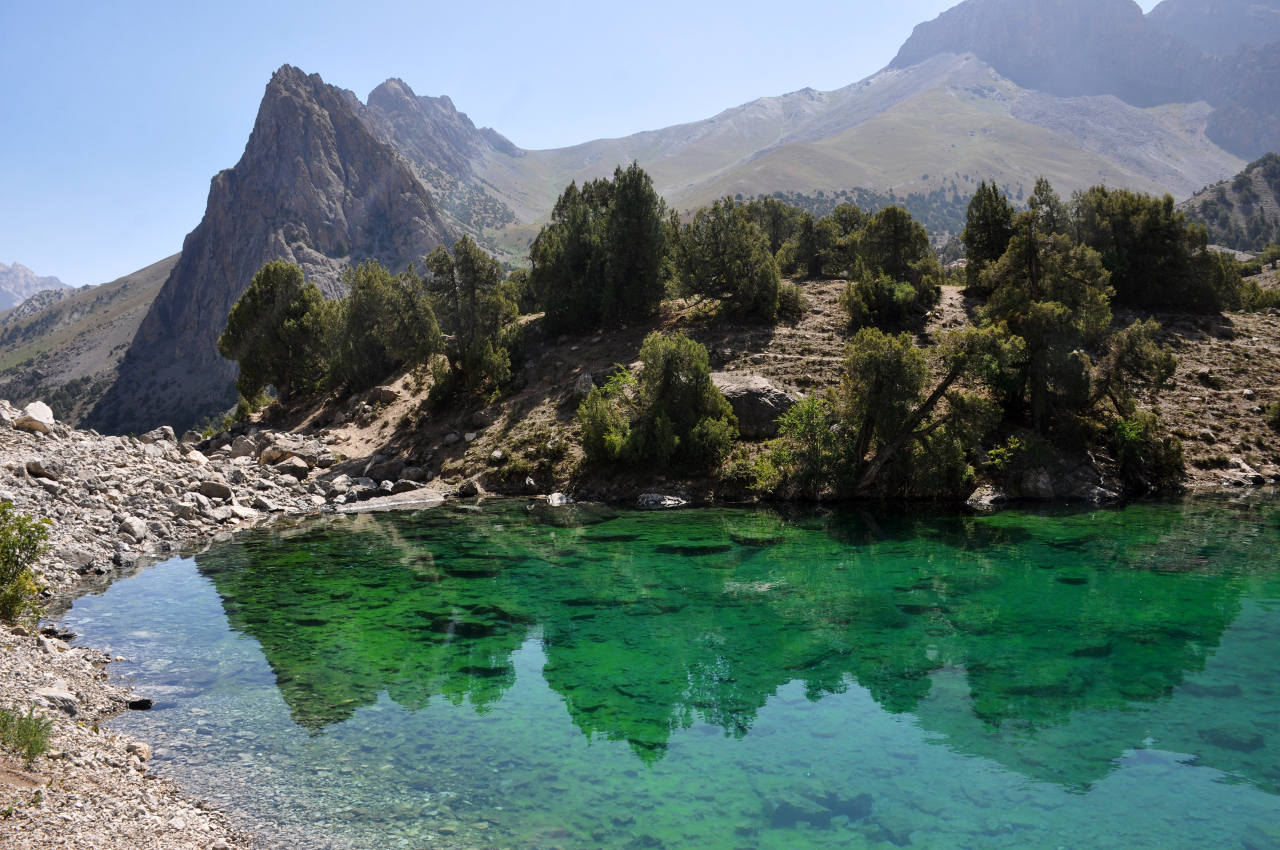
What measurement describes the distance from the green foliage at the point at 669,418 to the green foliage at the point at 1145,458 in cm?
1951

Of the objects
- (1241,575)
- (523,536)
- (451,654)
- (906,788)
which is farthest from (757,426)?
(906,788)

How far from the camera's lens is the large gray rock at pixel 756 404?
1580 inches

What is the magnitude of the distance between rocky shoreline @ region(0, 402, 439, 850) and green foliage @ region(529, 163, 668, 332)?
19.3 metres

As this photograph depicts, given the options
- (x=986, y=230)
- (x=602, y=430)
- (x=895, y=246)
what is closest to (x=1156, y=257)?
(x=986, y=230)

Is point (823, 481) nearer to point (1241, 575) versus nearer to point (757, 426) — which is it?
point (757, 426)

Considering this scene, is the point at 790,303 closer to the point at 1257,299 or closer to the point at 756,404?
the point at 756,404

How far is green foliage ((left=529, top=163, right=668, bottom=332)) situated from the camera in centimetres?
5259

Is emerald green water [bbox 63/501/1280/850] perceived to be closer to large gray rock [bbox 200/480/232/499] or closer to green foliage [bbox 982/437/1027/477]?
green foliage [bbox 982/437/1027/477]

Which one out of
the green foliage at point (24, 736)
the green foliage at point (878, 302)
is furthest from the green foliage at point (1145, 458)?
the green foliage at point (24, 736)

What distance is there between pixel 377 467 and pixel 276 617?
2562 centimetres

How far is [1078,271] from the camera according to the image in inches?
1534

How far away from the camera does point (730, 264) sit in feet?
162

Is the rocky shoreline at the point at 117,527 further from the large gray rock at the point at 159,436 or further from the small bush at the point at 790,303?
the small bush at the point at 790,303

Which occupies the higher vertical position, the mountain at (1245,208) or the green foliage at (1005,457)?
the mountain at (1245,208)
